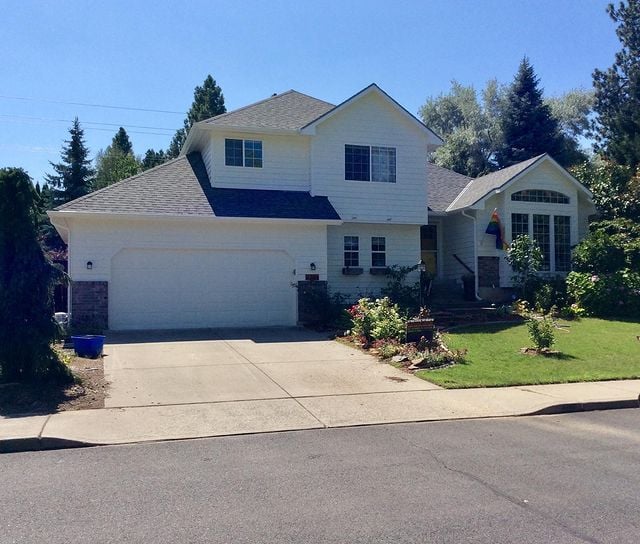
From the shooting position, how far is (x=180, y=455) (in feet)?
23.4

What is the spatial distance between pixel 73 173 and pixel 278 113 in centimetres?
2241

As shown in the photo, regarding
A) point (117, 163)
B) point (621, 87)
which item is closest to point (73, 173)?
point (117, 163)

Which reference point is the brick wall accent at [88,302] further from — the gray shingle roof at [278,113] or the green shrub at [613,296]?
the green shrub at [613,296]

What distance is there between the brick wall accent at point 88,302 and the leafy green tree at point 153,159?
3087cm

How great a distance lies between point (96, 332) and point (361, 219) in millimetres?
9309

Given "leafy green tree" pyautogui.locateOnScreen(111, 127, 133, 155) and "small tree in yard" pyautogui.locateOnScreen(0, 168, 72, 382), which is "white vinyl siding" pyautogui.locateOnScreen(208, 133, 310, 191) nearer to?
"small tree in yard" pyautogui.locateOnScreen(0, 168, 72, 382)

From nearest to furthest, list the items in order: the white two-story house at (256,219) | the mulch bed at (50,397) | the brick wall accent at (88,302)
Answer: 1. the mulch bed at (50,397)
2. the brick wall accent at (88,302)
3. the white two-story house at (256,219)

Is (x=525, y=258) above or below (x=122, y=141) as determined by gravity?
below

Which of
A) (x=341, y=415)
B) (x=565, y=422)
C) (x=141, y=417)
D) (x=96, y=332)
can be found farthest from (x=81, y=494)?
(x=96, y=332)

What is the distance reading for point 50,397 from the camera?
967 cm

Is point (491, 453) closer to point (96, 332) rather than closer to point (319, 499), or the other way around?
point (319, 499)

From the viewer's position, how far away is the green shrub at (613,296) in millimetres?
19578

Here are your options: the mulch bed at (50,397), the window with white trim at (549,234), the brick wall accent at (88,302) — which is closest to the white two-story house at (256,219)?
the brick wall accent at (88,302)

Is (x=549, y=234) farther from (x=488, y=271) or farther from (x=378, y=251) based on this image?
(x=378, y=251)
